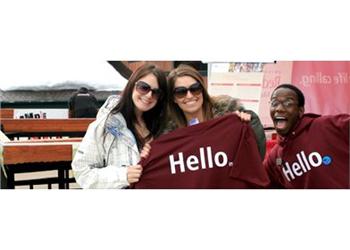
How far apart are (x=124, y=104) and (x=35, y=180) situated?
0.55 meters

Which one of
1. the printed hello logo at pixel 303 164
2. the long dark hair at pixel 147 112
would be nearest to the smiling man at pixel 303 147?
the printed hello logo at pixel 303 164

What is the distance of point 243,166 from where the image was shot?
5.87ft

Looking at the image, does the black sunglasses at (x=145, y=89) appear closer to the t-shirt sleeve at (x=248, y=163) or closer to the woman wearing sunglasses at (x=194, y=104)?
the woman wearing sunglasses at (x=194, y=104)

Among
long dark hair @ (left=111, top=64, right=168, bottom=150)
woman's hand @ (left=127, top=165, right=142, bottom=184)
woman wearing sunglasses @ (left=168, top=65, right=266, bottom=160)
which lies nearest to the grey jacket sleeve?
woman wearing sunglasses @ (left=168, top=65, right=266, bottom=160)

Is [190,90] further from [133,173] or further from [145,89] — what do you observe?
[133,173]

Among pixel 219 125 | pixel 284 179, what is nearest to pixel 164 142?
pixel 219 125

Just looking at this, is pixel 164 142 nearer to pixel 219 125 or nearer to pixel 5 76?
pixel 219 125

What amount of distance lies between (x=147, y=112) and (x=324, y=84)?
0.74 metres

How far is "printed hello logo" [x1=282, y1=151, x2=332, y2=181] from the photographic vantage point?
1.82 m

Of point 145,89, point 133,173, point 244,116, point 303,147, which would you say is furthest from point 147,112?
point 303,147

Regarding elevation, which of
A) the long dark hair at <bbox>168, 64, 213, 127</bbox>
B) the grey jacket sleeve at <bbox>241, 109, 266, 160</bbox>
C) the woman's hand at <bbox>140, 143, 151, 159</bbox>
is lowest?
the woman's hand at <bbox>140, 143, 151, 159</bbox>

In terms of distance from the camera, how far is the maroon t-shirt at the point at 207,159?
179 cm

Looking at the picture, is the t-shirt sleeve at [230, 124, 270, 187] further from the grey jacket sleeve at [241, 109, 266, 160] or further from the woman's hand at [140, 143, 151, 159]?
the woman's hand at [140, 143, 151, 159]

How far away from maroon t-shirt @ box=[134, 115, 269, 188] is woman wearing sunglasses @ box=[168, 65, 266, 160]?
1.1 inches
